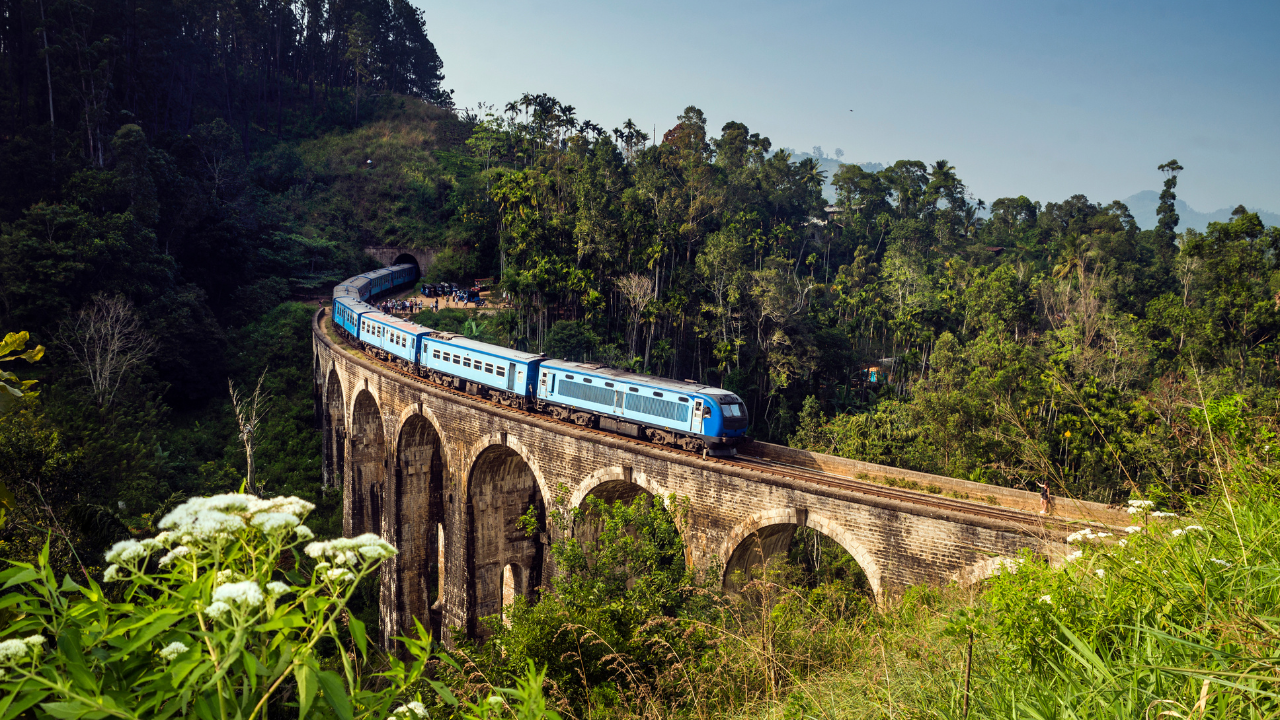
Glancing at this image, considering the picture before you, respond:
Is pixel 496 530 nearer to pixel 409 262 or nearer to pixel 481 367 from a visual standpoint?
pixel 481 367

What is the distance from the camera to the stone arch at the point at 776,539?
52.7ft

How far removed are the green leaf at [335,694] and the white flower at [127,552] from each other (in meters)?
1.24

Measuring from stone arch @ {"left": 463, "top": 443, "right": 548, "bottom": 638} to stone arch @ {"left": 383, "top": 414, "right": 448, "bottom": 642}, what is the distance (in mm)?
4047

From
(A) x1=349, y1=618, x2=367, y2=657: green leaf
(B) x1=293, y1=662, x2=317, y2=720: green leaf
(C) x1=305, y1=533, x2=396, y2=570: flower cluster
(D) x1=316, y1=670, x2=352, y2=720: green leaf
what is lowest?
(D) x1=316, y1=670, x2=352, y2=720: green leaf

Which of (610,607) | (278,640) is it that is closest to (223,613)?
(278,640)

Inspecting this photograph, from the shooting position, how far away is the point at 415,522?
96.8 ft

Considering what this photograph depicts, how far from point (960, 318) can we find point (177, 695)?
57.1m

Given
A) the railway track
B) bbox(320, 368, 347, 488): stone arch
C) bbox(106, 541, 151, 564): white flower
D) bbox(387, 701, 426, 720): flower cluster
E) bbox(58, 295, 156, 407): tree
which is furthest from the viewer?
bbox(320, 368, 347, 488): stone arch

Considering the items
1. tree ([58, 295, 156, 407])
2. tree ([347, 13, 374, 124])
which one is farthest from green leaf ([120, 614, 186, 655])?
tree ([347, 13, 374, 124])

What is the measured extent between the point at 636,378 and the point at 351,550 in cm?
1895

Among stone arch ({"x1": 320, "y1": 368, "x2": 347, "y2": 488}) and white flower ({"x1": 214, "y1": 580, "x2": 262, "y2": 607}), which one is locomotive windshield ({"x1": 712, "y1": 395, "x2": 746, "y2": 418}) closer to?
white flower ({"x1": 214, "y1": 580, "x2": 262, "y2": 607})

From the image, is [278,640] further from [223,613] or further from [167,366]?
[167,366]

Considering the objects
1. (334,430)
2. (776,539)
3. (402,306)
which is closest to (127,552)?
(776,539)

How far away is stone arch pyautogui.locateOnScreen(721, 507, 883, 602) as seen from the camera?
16.1 metres
